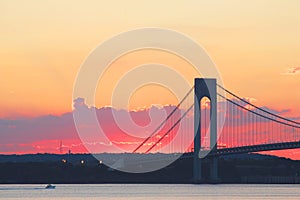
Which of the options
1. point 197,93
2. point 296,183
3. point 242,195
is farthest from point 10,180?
point 242,195

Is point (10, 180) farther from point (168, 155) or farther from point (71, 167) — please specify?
point (168, 155)

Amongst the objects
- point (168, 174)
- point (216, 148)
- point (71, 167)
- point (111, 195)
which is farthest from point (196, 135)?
point (71, 167)

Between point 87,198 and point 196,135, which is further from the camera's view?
point 196,135

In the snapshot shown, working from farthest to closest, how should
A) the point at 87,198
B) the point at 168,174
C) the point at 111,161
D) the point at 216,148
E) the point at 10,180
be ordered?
1. the point at 10,180
2. the point at 168,174
3. the point at 111,161
4. the point at 216,148
5. the point at 87,198

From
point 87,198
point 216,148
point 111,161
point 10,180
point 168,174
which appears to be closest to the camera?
point 87,198

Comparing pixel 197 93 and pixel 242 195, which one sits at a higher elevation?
pixel 197 93

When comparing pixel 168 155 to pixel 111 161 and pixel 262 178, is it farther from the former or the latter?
pixel 262 178
